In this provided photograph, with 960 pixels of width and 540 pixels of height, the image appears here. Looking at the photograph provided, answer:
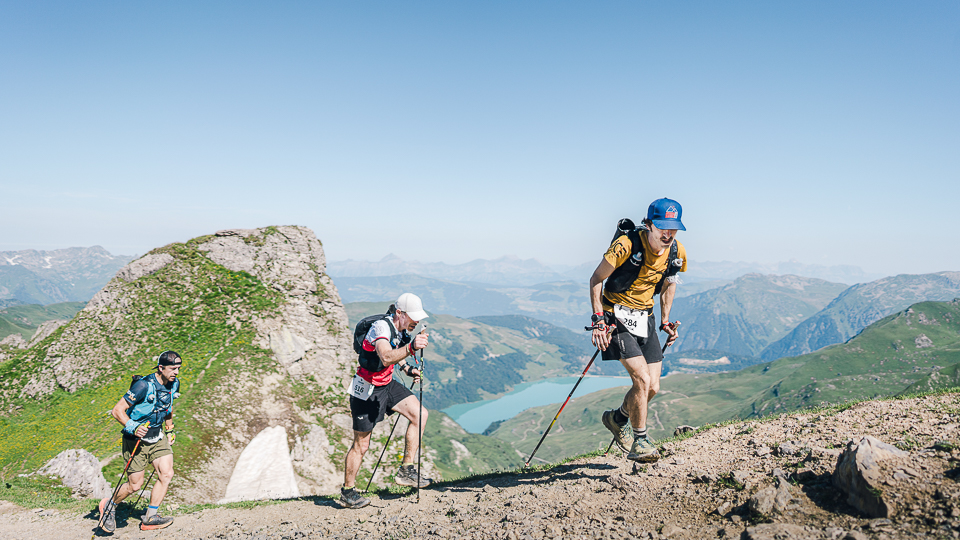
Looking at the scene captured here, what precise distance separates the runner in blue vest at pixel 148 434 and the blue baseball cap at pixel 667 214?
10.2 m

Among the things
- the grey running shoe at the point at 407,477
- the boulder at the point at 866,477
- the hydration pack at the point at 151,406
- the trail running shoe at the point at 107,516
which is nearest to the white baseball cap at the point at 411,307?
the grey running shoe at the point at 407,477

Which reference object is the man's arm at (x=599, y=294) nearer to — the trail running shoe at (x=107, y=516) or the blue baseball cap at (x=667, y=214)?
the blue baseball cap at (x=667, y=214)

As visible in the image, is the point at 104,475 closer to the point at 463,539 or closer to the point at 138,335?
the point at 138,335

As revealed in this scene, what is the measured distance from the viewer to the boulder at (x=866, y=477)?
5.23 meters

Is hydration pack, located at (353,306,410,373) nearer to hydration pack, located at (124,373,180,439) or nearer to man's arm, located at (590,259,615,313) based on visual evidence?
man's arm, located at (590,259,615,313)

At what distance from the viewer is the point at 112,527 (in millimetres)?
9688

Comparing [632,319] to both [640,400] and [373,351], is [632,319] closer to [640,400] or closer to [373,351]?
[640,400]

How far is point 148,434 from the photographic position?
977 centimetres

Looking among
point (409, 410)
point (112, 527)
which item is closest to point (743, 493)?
point (409, 410)

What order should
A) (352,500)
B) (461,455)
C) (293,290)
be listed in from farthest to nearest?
(461,455)
(293,290)
(352,500)

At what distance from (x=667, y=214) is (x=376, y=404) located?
694cm

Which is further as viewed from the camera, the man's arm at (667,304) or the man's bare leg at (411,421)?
the man's bare leg at (411,421)

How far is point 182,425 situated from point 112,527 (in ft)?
49.7

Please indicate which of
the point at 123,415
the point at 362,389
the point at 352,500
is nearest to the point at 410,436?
the point at 362,389
